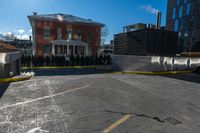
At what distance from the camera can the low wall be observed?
12.8 m

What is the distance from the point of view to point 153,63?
1278 centimetres

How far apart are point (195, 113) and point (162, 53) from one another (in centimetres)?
1093

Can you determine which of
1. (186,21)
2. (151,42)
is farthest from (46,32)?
(186,21)

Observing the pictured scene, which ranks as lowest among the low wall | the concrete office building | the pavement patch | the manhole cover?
the manhole cover

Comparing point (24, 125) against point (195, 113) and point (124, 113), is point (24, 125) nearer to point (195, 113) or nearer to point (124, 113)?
point (124, 113)

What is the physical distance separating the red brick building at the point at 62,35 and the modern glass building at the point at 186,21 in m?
20.7

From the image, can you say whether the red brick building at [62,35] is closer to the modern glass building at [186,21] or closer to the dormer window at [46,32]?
the dormer window at [46,32]

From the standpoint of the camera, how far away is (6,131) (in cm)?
312

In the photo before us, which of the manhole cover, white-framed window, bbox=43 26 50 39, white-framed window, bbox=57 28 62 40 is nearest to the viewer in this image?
the manhole cover

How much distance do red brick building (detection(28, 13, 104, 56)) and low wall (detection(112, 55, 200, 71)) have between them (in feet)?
36.2

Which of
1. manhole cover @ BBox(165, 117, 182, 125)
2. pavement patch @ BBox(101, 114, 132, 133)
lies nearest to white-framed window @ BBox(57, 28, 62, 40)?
pavement patch @ BBox(101, 114, 132, 133)

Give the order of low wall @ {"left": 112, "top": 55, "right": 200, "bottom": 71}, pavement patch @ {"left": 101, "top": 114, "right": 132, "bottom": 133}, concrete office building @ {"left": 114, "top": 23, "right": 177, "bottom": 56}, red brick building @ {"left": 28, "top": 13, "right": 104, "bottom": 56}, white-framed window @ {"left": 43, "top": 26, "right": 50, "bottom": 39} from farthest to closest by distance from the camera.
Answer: white-framed window @ {"left": 43, "top": 26, "right": 50, "bottom": 39} → red brick building @ {"left": 28, "top": 13, "right": 104, "bottom": 56} → concrete office building @ {"left": 114, "top": 23, "right": 177, "bottom": 56} → low wall @ {"left": 112, "top": 55, "right": 200, "bottom": 71} → pavement patch @ {"left": 101, "top": 114, "right": 132, "bottom": 133}

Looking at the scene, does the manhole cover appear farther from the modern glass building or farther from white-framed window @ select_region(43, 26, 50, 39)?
the modern glass building

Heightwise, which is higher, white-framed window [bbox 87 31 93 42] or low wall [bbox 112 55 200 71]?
white-framed window [bbox 87 31 93 42]
